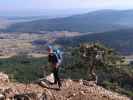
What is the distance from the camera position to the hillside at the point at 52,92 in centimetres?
1258

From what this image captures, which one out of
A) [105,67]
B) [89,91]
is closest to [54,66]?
[89,91]

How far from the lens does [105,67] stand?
27.5 m

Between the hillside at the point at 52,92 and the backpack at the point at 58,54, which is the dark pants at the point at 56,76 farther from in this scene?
the backpack at the point at 58,54

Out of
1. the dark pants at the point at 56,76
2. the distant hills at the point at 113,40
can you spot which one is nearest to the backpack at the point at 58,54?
the dark pants at the point at 56,76

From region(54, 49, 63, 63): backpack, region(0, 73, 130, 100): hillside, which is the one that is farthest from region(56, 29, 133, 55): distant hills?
region(54, 49, 63, 63): backpack

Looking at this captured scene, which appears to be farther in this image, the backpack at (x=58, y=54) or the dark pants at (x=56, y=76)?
the dark pants at (x=56, y=76)

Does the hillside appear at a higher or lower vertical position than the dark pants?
lower

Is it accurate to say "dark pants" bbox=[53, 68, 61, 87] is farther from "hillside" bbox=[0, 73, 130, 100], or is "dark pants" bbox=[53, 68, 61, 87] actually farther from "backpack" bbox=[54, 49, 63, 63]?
"backpack" bbox=[54, 49, 63, 63]

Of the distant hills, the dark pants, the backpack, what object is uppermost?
the backpack

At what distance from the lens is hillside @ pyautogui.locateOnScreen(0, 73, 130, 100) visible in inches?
495

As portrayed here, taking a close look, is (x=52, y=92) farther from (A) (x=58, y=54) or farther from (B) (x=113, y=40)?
(B) (x=113, y=40)

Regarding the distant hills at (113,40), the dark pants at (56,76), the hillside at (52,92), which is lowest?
the distant hills at (113,40)

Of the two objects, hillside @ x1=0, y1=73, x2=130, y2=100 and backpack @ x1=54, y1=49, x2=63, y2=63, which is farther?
backpack @ x1=54, y1=49, x2=63, y2=63

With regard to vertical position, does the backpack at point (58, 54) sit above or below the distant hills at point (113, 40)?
above
